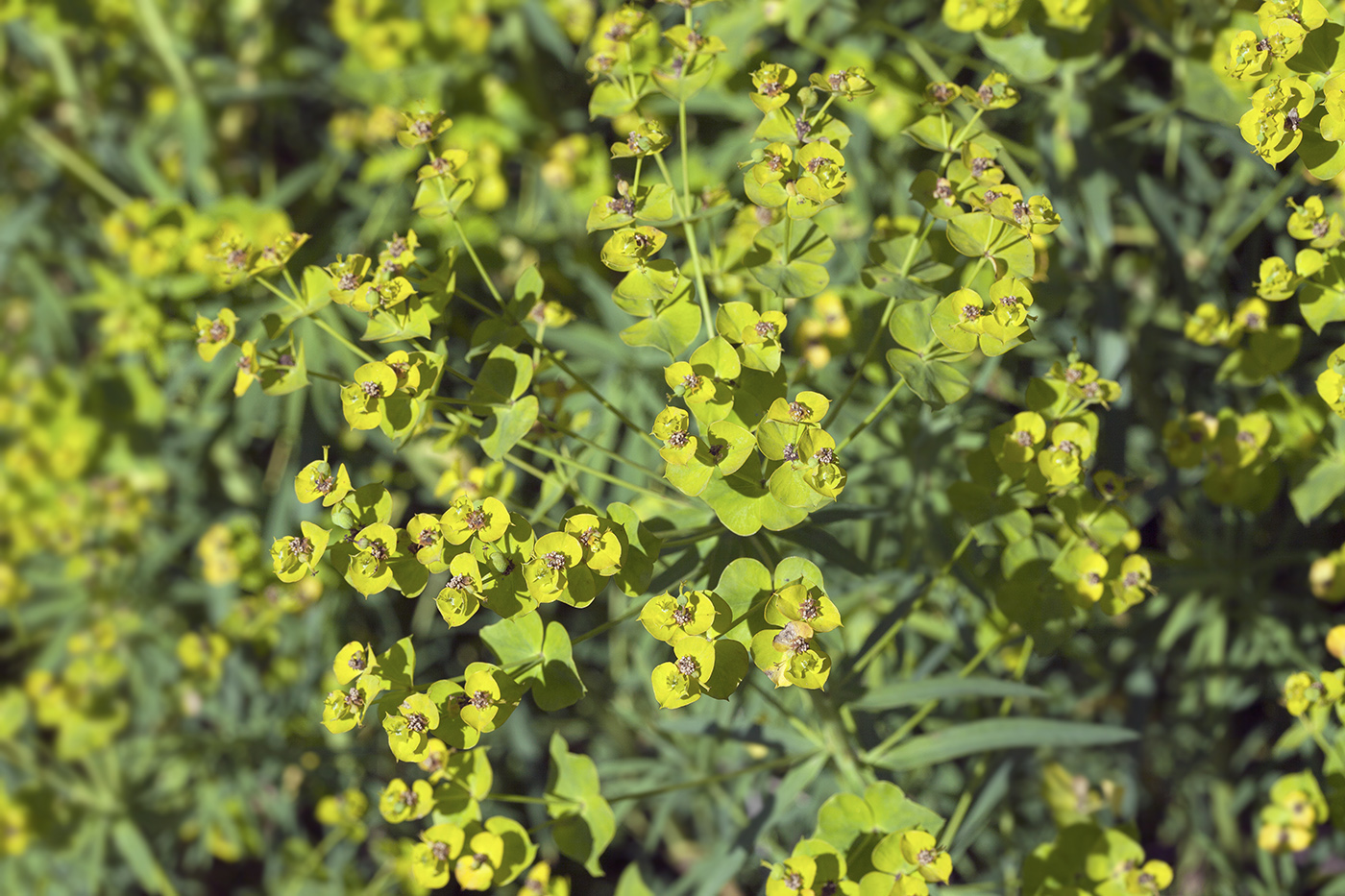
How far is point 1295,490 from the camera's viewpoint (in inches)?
61.2

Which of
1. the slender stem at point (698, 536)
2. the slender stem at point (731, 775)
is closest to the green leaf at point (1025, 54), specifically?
the slender stem at point (698, 536)

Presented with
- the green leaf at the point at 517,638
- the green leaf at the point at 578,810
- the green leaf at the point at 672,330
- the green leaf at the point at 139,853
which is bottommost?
the green leaf at the point at 139,853

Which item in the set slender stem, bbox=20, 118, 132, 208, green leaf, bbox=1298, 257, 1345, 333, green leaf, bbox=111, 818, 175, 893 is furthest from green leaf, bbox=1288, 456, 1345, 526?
slender stem, bbox=20, 118, 132, 208

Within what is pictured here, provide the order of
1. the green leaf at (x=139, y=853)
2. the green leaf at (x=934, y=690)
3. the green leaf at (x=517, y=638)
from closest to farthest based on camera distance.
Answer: the green leaf at (x=517, y=638) < the green leaf at (x=934, y=690) < the green leaf at (x=139, y=853)

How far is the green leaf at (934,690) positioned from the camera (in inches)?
58.7

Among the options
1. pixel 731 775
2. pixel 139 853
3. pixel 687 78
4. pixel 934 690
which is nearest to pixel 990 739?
pixel 934 690

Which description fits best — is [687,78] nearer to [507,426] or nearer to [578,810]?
[507,426]

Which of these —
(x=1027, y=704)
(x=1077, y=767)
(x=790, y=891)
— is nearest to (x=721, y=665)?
(x=790, y=891)

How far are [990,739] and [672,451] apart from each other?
79 centimetres

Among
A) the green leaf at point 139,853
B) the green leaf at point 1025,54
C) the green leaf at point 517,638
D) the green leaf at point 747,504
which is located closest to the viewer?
the green leaf at point 747,504

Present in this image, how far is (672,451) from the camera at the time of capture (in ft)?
3.71

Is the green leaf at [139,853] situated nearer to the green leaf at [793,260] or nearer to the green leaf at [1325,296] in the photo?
the green leaf at [793,260]

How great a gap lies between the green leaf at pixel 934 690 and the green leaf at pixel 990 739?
8cm

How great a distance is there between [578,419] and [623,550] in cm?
46
